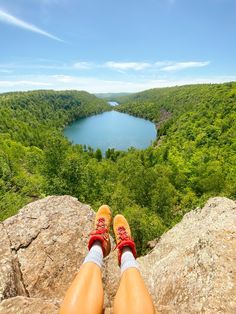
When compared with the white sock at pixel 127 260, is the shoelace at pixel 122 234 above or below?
below

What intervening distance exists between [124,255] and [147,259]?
6024mm

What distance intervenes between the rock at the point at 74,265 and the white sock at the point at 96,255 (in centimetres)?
95

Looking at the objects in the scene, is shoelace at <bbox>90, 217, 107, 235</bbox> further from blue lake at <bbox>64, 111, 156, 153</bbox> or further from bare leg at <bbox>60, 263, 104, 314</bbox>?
blue lake at <bbox>64, 111, 156, 153</bbox>

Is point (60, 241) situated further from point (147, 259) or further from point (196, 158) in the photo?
point (196, 158)

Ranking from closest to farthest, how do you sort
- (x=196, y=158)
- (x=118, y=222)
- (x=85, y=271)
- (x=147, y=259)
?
(x=85, y=271) → (x=118, y=222) → (x=147, y=259) → (x=196, y=158)

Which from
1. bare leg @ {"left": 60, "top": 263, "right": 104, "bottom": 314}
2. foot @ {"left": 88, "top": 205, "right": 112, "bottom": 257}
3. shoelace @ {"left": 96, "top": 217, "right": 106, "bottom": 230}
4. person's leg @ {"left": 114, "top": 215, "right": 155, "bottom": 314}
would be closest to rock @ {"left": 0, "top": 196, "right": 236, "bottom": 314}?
person's leg @ {"left": 114, "top": 215, "right": 155, "bottom": 314}

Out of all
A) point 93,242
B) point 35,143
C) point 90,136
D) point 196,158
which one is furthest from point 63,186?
point 90,136

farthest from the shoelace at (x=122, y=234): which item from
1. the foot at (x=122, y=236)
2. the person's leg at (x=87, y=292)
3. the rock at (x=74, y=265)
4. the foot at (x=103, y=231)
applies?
the rock at (x=74, y=265)

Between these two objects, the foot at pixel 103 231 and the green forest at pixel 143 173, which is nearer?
the foot at pixel 103 231

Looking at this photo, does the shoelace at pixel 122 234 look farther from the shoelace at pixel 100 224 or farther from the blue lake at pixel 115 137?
the blue lake at pixel 115 137

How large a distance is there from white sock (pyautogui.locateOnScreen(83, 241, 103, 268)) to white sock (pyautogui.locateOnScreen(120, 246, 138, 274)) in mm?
467

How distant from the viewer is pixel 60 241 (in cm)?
822

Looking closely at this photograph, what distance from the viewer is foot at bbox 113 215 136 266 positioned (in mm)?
5750

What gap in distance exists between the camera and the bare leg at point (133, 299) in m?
3.43
